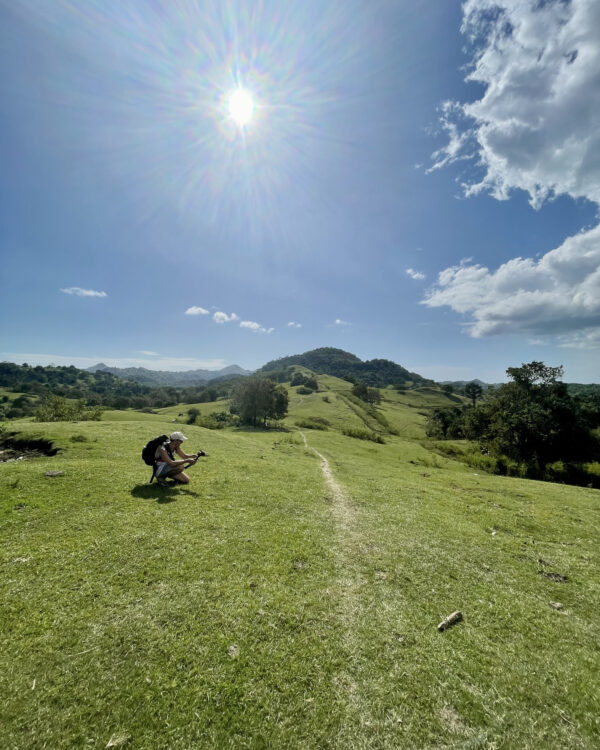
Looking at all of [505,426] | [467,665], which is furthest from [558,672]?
[505,426]

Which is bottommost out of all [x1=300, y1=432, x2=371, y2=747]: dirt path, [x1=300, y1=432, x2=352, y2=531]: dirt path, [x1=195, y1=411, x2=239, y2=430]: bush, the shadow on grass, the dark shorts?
[x1=195, y1=411, x2=239, y2=430]: bush

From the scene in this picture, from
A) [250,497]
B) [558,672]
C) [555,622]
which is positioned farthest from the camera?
[250,497]

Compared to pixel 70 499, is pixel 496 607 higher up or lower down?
lower down

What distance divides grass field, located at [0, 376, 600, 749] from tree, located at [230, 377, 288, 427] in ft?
174

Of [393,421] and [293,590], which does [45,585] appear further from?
[393,421]

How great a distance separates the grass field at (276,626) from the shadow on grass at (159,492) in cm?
11

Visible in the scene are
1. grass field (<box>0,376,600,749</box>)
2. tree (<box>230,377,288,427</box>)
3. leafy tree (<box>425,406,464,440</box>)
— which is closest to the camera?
grass field (<box>0,376,600,749</box>)

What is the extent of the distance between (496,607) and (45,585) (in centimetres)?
1157

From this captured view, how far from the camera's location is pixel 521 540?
1203cm

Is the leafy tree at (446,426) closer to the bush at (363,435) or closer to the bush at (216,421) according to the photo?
the bush at (363,435)

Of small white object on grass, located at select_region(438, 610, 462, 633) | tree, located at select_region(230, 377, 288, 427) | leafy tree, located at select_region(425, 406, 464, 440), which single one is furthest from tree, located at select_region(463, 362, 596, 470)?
tree, located at select_region(230, 377, 288, 427)

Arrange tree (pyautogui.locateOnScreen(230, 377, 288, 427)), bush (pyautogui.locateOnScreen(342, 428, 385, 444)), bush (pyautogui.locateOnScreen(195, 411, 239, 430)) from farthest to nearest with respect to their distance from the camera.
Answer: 1. tree (pyautogui.locateOnScreen(230, 377, 288, 427))
2. bush (pyautogui.locateOnScreen(195, 411, 239, 430))
3. bush (pyautogui.locateOnScreen(342, 428, 385, 444))

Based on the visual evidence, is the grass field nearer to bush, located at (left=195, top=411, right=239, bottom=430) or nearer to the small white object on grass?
the small white object on grass

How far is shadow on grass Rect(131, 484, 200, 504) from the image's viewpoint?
1214 cm
